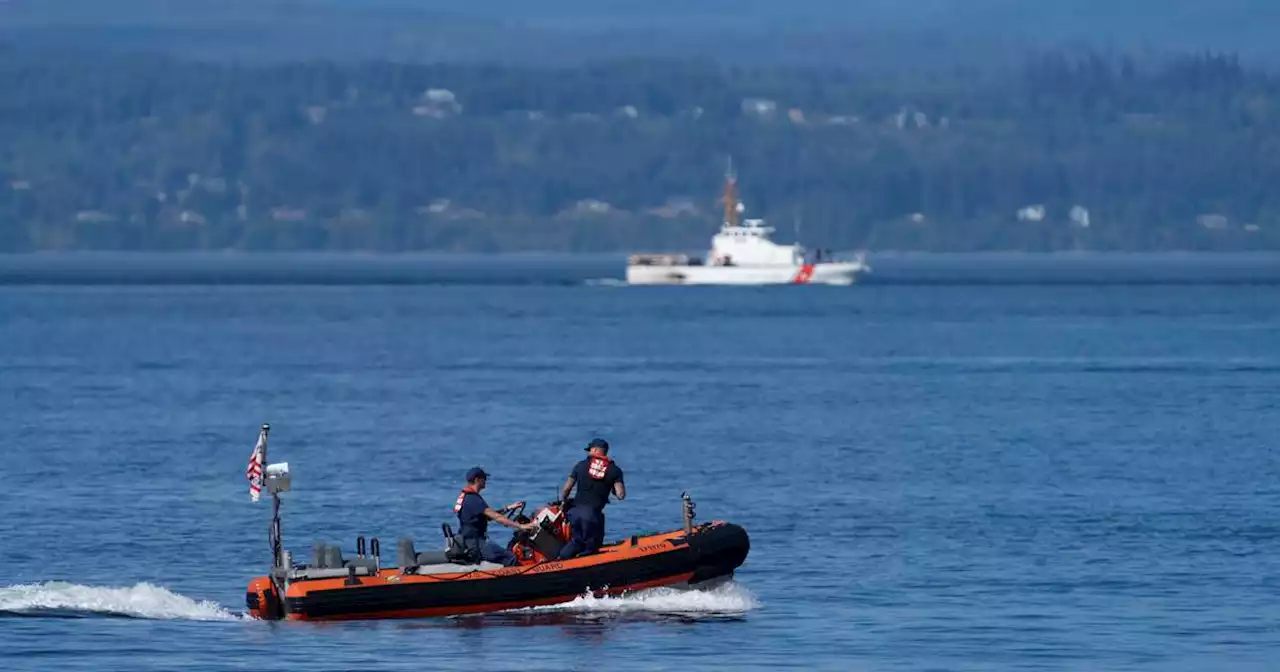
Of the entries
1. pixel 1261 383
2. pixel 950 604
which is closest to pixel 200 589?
pixel 950 604

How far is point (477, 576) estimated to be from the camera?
34938 millimetres

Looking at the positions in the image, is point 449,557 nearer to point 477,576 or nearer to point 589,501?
point 477,576

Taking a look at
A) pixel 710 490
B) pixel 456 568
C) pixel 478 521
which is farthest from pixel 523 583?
pixel 710 490

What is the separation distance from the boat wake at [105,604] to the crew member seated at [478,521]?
3.57 meters

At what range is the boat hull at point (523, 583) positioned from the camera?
3469 cm

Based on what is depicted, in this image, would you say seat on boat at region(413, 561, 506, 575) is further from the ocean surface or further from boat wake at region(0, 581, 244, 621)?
boat wake at region(0, 581, 244, 621)

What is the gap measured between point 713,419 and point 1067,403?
539 inches

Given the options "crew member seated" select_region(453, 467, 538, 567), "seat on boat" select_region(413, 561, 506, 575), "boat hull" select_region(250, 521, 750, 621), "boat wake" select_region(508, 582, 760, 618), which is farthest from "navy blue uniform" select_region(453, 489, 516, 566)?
"boat wake" select_region(508, 582, 760, 618)

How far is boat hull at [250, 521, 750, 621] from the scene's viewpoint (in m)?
34.7

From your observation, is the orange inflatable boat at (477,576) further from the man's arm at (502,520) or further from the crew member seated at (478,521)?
the man's arm at (502,520)

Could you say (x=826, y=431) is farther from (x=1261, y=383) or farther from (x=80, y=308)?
(x=80, y=308)

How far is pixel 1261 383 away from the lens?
89.6 metres

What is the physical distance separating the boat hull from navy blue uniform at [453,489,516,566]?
1.05 feet

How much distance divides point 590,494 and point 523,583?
158cm
